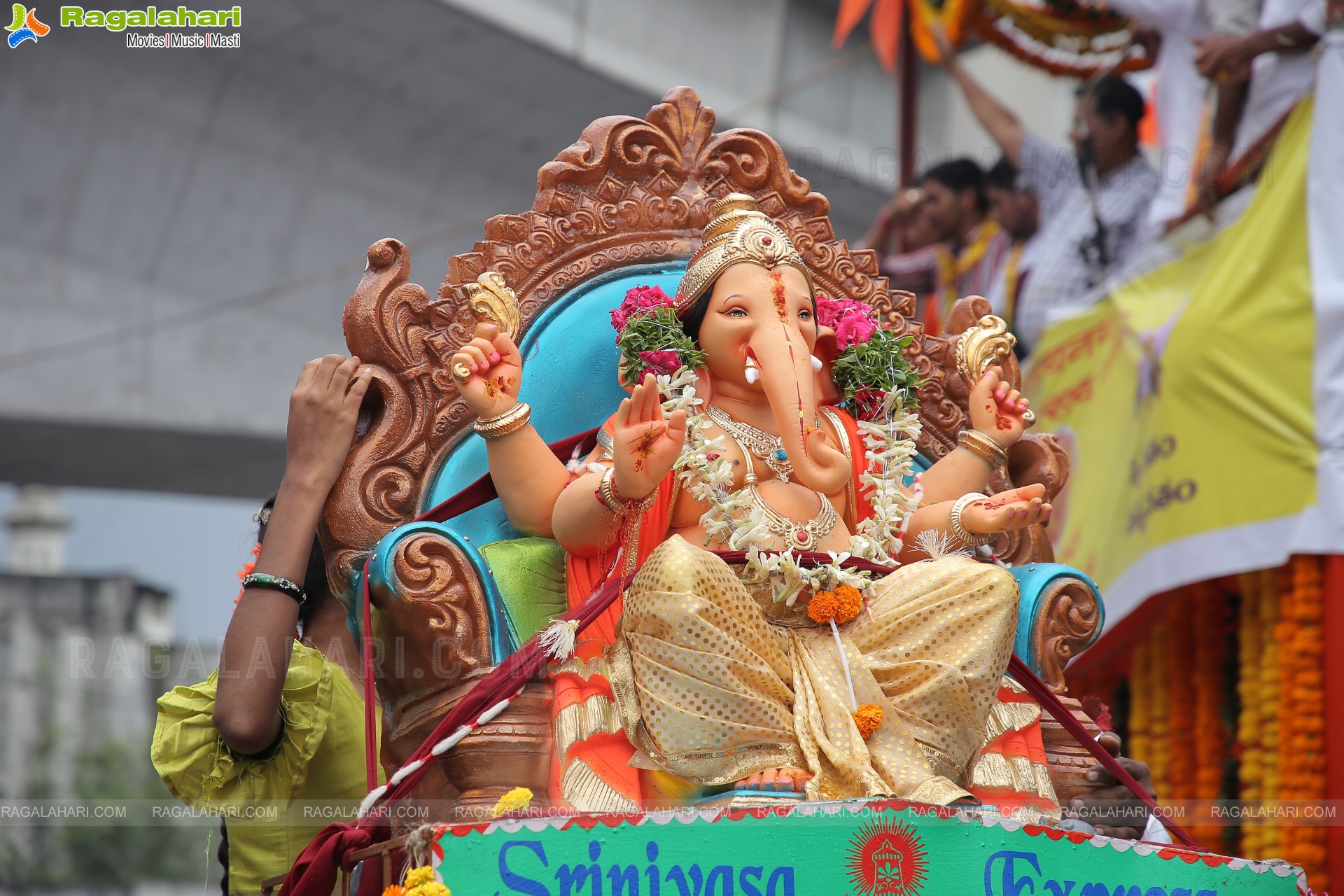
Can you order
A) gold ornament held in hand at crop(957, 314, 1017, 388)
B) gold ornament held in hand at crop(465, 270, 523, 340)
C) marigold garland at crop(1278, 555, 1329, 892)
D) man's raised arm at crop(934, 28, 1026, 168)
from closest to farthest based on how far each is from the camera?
gold ornament held in hand at crop(465, 270, 523, 340) → gold ornament held in hand at crop(957, 314, 1017, 388) → marigold garland at crop(1278, 555, 1329, 892) → man's raised arm at crop(934, 28, 1026, 168)

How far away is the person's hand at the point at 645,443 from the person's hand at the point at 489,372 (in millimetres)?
300

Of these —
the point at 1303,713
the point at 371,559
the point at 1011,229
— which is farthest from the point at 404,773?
the point at 1011,229

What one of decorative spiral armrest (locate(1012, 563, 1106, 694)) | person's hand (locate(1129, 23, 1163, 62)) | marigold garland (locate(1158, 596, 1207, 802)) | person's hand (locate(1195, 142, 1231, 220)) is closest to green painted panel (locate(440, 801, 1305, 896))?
decorative spiral armrest (locate(1012, 563, 1106, 694))

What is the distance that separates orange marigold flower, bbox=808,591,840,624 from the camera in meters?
2.86

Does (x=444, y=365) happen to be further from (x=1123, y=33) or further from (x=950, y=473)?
(x=1123, y=33)

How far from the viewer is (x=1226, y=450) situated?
204 inches

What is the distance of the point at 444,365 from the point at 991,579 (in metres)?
1.33

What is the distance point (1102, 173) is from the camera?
709 centimetres

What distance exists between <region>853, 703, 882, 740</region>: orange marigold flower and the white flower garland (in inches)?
11.6

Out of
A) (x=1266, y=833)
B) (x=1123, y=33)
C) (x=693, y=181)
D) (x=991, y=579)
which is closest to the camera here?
(x=991, y=579)

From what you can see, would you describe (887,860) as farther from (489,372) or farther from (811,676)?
(489,372)

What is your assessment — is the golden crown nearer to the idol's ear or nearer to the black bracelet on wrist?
the idol's ear

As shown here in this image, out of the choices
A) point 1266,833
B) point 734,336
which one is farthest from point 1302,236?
point 734,336

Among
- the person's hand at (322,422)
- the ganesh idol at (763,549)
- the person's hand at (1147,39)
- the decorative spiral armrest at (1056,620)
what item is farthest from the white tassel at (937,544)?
the person's hand at (1147,39)
